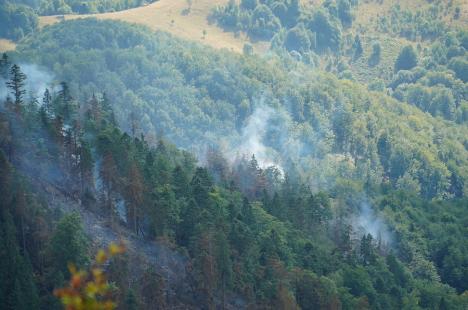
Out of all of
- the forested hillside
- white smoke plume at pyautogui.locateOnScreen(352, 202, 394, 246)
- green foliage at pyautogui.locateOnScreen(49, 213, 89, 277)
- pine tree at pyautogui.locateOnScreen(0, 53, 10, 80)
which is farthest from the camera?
white smoke plume at pyautogui.locateOnScreen(352, 202, 394, 246)

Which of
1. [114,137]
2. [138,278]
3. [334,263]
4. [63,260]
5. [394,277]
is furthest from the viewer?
[394,277]

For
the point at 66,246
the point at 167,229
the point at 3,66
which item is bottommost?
the point at 167,229

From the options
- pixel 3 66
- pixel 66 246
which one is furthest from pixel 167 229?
pixel 3 66

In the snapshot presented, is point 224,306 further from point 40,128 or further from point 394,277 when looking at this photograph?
point 394,277

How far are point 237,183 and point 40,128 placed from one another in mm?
38575

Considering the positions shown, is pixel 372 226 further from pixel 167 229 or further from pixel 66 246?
pixel 66 246

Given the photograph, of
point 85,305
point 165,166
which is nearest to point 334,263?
point 165,166

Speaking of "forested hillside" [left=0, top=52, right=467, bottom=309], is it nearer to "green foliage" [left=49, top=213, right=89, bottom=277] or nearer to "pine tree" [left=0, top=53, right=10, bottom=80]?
"green foliage" [left=49, top=213, right=89, bottom=277]

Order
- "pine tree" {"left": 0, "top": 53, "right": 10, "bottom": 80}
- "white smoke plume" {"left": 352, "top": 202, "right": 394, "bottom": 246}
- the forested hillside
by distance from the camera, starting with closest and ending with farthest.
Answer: the forested hillside < "pine tree" {"left": 0, "top": 53, "right": 10, "bottom": 80} < "white smoke plume" {"left": 352, "top": 202, "right": 394, "bottom": 246}

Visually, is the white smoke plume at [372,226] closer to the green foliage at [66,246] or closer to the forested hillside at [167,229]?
the forested hillside at [167,229]

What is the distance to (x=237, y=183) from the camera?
424ft

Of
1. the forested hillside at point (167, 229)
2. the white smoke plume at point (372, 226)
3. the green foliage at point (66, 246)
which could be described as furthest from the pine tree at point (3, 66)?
the white smoke plume at point (372, 226)

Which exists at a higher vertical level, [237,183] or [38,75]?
[237,183]

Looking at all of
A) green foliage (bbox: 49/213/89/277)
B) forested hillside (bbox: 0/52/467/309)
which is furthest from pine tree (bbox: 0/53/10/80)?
green foliage (bbox: 49/213/89/277)
